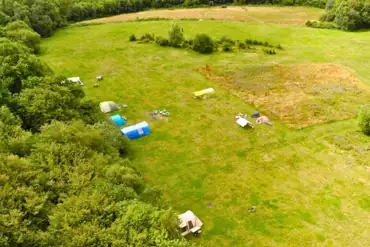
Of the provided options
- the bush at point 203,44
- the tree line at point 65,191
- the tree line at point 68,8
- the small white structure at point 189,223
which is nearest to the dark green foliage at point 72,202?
the tree line at point 65,191

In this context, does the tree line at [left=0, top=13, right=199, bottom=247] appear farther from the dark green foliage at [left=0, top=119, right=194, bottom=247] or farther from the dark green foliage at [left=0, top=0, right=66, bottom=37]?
the dark green foliage at [left=0, top=0, right=66, bottom=37]

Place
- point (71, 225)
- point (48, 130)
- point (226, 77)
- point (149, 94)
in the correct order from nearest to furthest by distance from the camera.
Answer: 1. point (71, 225)
2. point (48, 130)
3. point (149, 94)
4. point (226, 77)

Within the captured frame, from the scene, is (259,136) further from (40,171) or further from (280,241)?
(40,171)

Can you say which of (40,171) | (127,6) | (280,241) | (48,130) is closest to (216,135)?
(280,241)

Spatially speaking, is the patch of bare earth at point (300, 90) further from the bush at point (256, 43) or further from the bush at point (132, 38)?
the bush at point (132, 38)

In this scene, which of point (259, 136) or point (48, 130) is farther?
point (259, 136)

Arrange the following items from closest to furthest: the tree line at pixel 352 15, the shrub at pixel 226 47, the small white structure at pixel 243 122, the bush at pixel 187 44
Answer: the small white structure at pixel 243 122 < the shrub at pixel 226 47 < the bush at pixel 187 44 < the tree line at pixel 352 15

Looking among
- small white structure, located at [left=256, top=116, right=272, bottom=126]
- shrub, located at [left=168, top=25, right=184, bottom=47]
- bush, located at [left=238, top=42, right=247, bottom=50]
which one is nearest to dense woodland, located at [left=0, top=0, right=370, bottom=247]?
small white structure, located at [left=256, top=116, right=272, bottom=126]
